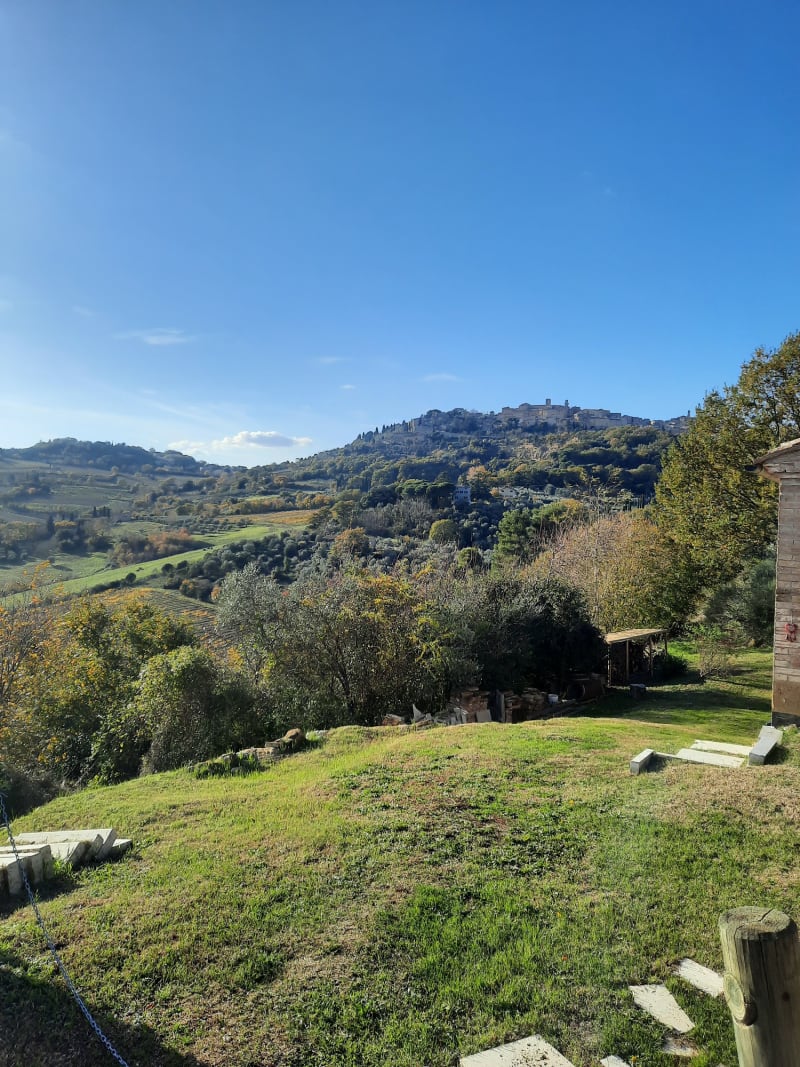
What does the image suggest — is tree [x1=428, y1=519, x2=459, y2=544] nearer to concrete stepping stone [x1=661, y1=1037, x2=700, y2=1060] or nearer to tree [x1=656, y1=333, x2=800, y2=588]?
tree [x1=656, y1=333, x2=800, y2=588]

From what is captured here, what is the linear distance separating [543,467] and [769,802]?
228 feet

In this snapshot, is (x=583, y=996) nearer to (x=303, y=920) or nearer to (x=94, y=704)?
(x=303, y=920)

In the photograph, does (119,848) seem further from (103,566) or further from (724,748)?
(103,566)

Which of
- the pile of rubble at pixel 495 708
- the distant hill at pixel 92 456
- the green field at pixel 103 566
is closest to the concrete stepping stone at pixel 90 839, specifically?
the pile of rubble at pixel 495 708

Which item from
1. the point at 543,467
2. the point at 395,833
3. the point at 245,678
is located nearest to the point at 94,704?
the point at 245,678

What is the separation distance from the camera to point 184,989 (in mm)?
3586

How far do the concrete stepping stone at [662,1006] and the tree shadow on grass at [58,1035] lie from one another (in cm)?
251

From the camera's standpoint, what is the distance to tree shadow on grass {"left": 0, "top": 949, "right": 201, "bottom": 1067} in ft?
10.2

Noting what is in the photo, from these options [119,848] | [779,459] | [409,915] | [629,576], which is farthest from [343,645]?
[629,576]

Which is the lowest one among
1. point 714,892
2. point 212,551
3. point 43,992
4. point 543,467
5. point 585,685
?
point 585,685

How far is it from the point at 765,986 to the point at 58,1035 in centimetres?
382

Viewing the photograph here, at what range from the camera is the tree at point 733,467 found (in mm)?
17844

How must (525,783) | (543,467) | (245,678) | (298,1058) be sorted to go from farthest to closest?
1. (543,467)
2. (245,678)
3. (525,783)
4. (298,1058)

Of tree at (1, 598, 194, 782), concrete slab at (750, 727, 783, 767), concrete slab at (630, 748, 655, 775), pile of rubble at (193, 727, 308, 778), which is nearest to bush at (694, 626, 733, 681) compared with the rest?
concrete slab at (750, 727, 783, 767)
